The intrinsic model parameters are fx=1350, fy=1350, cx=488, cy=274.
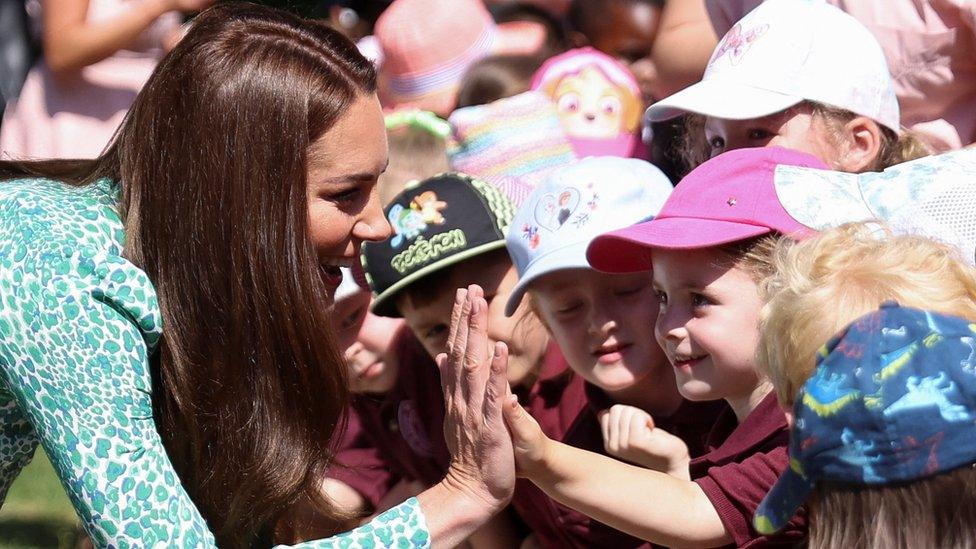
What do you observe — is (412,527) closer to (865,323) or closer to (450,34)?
(865,323)

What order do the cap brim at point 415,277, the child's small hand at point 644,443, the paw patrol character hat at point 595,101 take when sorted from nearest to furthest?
the child's small hand at point 644,443, the cap brim at point 415,277, the paw patrol character hat at point 595,101

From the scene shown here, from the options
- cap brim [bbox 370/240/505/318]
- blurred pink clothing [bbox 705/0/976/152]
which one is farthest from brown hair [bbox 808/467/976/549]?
cap brim [bbox 370/240/505/318]

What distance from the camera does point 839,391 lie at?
5.97 ft

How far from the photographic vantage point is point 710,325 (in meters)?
2.61

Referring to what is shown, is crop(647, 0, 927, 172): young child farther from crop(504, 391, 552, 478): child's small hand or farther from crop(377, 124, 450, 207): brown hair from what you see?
crop(377, 124, 450, 207): brown hair

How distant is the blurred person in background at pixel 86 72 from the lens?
434 cm

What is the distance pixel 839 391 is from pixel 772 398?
81cm

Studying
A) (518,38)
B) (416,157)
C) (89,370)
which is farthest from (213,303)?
(518,38)

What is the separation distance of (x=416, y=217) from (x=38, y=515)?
94.2 inches

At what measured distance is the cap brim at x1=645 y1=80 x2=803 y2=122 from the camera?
303cm

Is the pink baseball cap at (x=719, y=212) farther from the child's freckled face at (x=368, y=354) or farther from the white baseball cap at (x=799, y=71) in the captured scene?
the child's freckled face at (x=368, y=354)

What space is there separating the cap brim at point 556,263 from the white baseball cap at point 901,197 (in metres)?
0.56

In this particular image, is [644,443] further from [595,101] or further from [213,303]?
[595,101]

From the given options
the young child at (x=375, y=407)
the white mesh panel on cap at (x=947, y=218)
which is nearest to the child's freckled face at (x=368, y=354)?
the young child at (x=375, y=407)
